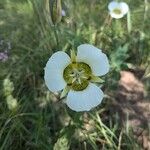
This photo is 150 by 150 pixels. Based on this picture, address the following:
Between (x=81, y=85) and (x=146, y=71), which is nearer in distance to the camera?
(x=81, y=85)

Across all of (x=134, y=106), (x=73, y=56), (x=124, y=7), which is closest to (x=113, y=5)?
(x=124, y=7)

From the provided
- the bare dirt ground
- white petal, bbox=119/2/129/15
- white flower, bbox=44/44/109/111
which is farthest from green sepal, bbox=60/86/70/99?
white petal, bbox=119/2/129/15

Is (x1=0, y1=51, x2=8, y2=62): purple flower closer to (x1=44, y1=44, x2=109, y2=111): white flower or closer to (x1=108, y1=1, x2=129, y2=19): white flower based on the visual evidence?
(x1=108, y1=1, x2=129, y2=19): white flower

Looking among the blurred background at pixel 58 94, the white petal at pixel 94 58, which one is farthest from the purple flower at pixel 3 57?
the white petal at pixel 94 58

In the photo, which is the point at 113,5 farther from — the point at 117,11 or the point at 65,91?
the point at 65,91

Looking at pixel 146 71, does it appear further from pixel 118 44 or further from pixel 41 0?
pixel 41 0

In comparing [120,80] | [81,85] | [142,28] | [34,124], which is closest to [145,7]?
[142,28]

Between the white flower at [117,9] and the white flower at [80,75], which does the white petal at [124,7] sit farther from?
the white flower at [80,75]
